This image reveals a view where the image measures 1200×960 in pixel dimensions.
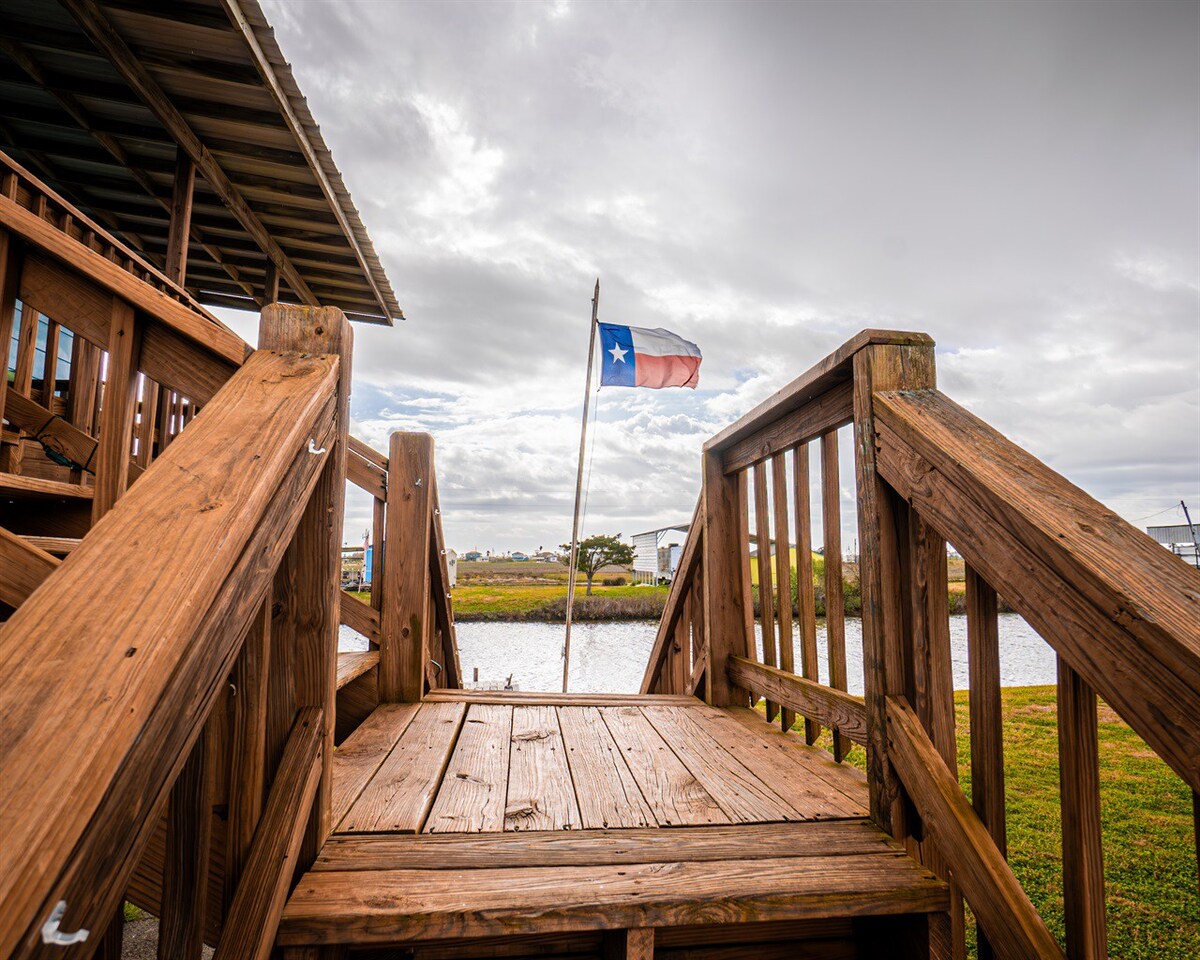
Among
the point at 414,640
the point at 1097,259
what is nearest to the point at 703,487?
the point at 414,640

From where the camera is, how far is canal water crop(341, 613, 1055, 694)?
12367mm

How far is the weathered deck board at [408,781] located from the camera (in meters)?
1.37

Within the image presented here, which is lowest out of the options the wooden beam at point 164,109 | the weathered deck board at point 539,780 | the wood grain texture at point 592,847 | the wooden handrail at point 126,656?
the weathered deck board at point 539,780

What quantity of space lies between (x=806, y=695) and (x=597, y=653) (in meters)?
17.6

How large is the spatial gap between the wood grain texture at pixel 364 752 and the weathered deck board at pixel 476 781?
0.22 m

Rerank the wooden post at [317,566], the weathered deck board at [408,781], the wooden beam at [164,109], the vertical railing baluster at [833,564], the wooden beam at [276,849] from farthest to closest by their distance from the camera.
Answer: the wooden beam at [164,109], the vertical railing baluster at [833,564], the weathered deck board at [408,781], the wooden post at [317,566], the wooden beam at [276,849]

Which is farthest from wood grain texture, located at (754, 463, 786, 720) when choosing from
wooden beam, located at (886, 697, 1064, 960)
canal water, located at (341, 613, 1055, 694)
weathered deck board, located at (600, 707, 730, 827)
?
canal water, located at (341, 613, 1055, 694)

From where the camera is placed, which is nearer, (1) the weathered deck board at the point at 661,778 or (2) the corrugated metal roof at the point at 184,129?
(1) the weathered deck board at the point at 661,778

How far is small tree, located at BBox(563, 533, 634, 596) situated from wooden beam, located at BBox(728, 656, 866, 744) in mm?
33981

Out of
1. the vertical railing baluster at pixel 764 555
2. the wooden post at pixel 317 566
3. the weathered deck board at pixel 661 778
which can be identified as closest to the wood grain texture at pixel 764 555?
the vertical railing baluster at pixel 764 555

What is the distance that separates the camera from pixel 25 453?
2.98m

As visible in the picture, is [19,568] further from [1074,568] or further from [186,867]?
[1074,568]

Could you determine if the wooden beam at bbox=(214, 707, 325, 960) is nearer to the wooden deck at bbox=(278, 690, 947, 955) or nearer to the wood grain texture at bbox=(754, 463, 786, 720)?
the wooden deck at bbox=(278, 690, 947, 955)

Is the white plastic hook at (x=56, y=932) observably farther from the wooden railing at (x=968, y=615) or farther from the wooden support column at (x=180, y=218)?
the wooden support column at (x=180, y=218)
